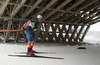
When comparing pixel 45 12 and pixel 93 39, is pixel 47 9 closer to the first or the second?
pixel 45 12

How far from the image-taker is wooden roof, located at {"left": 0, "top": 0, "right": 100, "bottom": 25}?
26.8ft

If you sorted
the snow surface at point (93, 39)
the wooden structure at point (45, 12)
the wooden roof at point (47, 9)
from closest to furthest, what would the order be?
1. the wooden roof at point (47, 9)
2. the wooden structure at point (45, 12)
3. the snow surface at point (93, 39)

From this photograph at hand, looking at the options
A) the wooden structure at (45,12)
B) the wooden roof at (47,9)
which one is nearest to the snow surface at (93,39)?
the wooden structure at (45,12)

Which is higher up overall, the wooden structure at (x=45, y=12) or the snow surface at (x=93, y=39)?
the wooden structure at (x=45, y=12)

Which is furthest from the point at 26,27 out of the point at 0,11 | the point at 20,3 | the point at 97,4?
the point at 97,4

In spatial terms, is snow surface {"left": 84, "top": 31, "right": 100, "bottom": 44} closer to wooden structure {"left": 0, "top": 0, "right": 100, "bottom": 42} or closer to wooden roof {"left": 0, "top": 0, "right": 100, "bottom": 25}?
wooden structure {"left": 0, "top": 0, "right": 100, "bottom": 42}

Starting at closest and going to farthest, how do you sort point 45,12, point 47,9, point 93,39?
point 47,9 < point 45,12 < point 93,39

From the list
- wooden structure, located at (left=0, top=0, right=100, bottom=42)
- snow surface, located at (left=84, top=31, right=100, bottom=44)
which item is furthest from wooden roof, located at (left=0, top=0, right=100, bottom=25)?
snow surface, located at (left=84, top=31, right=100, bottom=44)

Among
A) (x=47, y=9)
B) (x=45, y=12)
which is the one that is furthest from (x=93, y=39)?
(x=47, y=9)

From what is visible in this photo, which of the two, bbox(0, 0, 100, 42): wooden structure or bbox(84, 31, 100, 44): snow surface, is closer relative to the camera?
bbox(0, 0, 100, 42): wooden structure

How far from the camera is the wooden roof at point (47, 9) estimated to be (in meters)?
8.16

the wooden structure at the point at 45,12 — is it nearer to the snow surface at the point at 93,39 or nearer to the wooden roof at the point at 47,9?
the wooden roof at the point at 47,9

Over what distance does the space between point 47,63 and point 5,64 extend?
1116 mm

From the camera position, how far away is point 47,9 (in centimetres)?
1004
